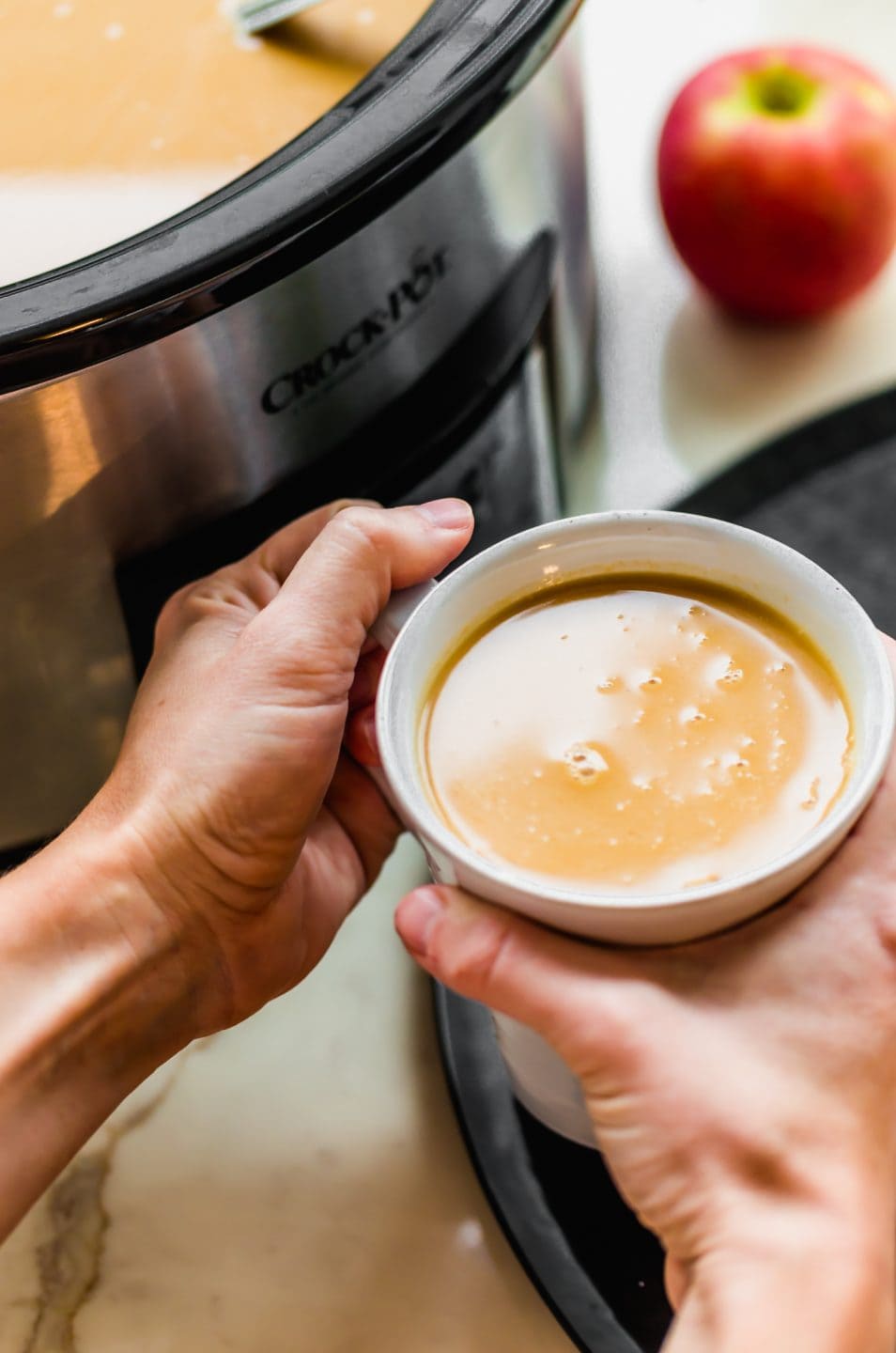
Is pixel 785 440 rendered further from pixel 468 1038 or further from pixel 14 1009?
pixel 14 1009

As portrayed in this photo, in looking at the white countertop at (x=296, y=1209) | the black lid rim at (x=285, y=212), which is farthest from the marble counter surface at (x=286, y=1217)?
the black lid rim at (x=285, y=212)

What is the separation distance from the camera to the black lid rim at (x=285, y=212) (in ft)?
1.89

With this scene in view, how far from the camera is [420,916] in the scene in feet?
1.88

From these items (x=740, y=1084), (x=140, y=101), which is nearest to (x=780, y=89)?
(x=140, y=101)

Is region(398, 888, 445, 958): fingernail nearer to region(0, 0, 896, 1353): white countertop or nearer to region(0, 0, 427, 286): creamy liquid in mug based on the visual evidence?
region(0, 0, 896, 1353): white countertop

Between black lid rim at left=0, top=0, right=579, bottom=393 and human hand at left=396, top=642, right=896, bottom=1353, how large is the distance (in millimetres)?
258

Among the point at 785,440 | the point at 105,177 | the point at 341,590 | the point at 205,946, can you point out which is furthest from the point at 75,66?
the point at 785,440

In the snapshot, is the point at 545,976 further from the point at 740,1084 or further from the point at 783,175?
the point at 783,175

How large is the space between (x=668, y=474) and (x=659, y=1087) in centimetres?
63

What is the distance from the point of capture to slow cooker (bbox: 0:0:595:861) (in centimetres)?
59

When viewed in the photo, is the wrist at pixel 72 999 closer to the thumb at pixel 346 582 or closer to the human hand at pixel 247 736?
the human hand at pixel 247 736

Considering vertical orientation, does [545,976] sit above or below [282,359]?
below

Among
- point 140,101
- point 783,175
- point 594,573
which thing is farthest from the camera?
point 783,175

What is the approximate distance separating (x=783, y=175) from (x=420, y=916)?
69 cm
